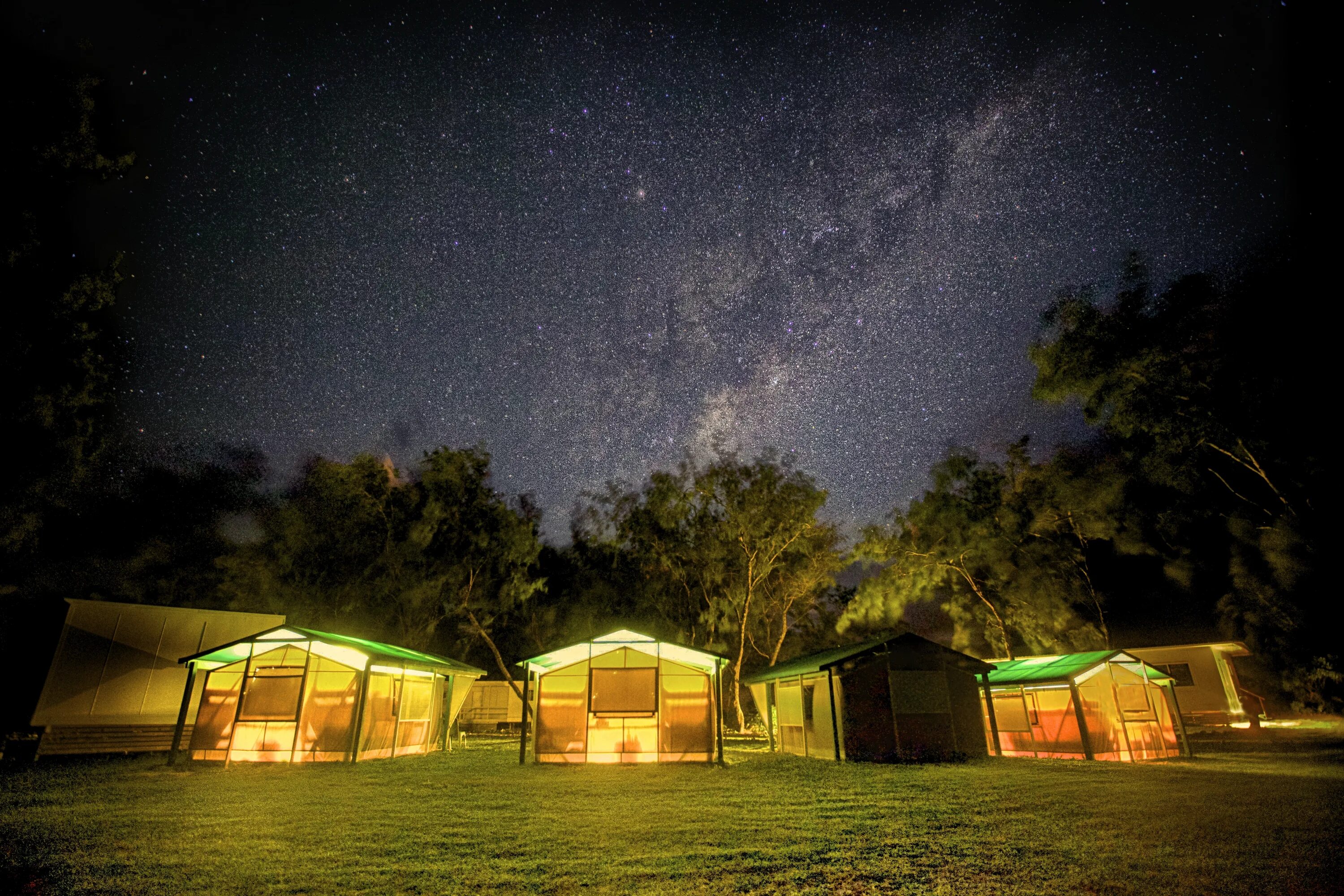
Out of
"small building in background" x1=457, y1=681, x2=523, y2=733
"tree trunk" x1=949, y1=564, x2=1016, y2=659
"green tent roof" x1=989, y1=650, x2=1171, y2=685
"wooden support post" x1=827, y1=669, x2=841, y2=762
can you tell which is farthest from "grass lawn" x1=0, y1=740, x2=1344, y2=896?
"small building in background" x1=457, y1=681, x2=523, y2=733

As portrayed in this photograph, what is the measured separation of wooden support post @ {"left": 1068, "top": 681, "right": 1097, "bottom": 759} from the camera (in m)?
14.1

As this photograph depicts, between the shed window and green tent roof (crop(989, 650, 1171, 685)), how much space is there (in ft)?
29.2

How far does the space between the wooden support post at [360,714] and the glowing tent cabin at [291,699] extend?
0.07 feet

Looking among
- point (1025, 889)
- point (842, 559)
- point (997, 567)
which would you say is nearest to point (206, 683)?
point (1025, 889)

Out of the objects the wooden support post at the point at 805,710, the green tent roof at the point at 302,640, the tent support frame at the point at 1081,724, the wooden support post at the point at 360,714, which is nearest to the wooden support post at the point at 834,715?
the wooden support post at the point at 805,710

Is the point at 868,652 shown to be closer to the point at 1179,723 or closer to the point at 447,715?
the point at 1179,723

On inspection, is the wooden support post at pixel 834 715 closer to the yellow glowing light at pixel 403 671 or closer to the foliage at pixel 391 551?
the yellow glowing light at pixel 403 671

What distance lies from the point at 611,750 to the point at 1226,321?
2055 centimetres

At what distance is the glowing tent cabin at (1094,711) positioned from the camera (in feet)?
47.2

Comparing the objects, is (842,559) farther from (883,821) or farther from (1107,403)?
(883,821)

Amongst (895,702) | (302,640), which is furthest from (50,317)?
(895,702)

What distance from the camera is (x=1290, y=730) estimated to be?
22828mm

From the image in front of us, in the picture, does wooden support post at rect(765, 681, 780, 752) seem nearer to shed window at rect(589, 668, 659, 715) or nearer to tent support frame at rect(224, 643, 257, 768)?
shed window at rect(589, 668, 659, 715)

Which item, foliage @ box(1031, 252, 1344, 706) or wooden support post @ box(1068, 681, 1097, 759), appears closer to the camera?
wooden support post @ box(1068, 681, 1097, 759)
